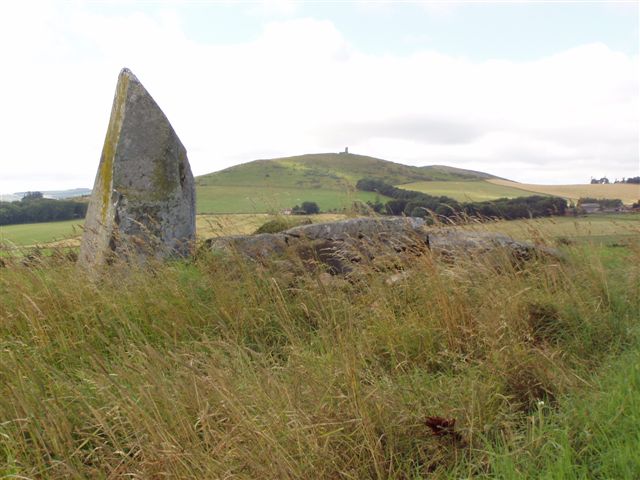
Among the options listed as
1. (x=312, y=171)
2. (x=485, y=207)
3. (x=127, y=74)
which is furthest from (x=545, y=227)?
(x=312, y=171)

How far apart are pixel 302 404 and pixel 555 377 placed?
66.0 inches

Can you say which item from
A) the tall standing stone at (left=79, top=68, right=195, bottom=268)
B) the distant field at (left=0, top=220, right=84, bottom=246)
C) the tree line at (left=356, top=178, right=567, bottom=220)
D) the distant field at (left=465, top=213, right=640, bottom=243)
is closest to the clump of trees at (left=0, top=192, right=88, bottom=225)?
the distant field at (left=0, top=220, right=84, bottom=246)

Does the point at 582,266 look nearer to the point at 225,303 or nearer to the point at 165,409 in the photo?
the point at 225,303

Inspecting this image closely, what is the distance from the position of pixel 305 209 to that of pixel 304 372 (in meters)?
6.69

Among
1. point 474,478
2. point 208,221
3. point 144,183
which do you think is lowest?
point 474,478

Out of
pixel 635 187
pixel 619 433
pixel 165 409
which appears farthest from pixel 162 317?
pixel 635 187

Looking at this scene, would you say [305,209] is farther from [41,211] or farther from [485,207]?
[41,211]

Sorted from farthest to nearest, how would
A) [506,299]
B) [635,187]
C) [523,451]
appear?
[635,187], [506,299], [523,451]

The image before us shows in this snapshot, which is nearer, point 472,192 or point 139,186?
point 139,186

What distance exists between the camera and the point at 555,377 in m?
3.57

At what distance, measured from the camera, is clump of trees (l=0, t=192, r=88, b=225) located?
1241 cm

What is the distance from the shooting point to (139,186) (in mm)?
7383

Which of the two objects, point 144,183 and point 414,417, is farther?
point 144,183

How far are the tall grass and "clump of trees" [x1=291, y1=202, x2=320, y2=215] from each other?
326cm
